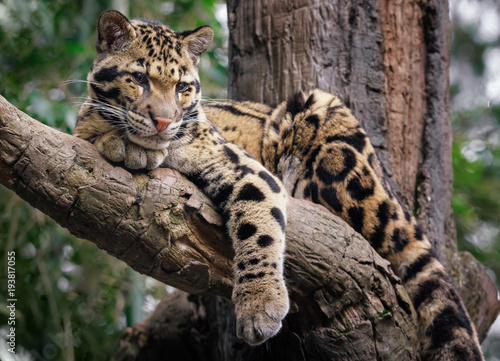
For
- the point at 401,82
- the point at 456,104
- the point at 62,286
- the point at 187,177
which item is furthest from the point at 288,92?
the point at 456,104

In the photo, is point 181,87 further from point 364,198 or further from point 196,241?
point 364,198

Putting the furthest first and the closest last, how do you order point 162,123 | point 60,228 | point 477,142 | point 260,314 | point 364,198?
point 477,142, point 60,228, point 364,198, point 162,123, point 260,314

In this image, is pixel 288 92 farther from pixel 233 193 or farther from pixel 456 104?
pixel 456 104

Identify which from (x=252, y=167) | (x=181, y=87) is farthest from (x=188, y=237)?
(x=181, y=87)

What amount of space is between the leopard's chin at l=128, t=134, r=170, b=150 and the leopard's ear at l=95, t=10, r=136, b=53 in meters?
0.66

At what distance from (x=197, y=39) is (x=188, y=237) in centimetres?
145

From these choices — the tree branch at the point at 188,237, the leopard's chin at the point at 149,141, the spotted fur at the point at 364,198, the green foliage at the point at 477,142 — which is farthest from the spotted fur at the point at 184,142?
the green foliage at the point at 477,142

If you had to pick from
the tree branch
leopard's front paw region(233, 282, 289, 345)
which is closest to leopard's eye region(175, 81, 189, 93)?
the tree branch

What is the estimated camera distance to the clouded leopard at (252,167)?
3.23 metres

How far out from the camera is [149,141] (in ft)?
10.8

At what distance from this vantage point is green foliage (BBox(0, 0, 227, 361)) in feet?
19.0

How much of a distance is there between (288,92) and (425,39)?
1.39 m

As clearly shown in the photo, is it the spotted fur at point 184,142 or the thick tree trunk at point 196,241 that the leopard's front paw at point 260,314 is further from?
the thick tree trunk at point 196,241

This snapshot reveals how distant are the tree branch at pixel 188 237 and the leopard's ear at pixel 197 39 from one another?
3.27 feet
